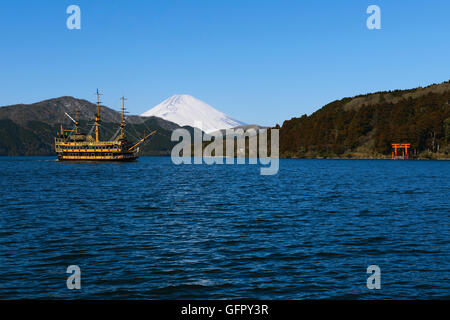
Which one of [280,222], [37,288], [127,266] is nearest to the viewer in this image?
[37,288]

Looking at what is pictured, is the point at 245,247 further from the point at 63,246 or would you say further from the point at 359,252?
the point at 63,246

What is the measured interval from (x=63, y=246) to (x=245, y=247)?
10462 mm

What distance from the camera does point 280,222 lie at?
111 ft

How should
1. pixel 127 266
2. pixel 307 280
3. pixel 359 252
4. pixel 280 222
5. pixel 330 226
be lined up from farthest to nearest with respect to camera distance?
pixel 280 222, pixel 330 226, pixel 359 252, pixel 127 266, pixel 307 280

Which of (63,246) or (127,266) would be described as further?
(63,246)
